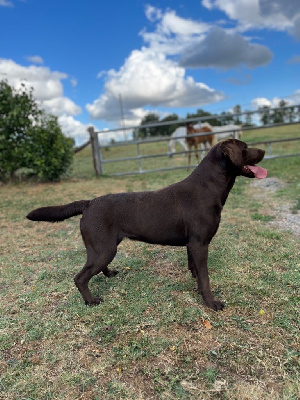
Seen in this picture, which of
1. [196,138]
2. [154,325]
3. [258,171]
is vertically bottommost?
[154,325]

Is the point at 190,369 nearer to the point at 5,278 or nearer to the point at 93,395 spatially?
the point at 93,395

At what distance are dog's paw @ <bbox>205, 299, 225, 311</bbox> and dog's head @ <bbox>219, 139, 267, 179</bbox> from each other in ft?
3.91

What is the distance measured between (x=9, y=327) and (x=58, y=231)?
2691 millimetres

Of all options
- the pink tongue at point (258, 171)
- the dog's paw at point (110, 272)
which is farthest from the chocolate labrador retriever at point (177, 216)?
the dog's paw at point (110, 272)

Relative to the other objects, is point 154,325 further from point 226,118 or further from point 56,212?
point 226,118

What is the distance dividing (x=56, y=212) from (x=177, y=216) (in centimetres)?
116

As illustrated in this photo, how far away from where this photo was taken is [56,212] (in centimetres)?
292

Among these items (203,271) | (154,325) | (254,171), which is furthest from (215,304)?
(254,171)

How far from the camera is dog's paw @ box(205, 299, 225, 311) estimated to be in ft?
8.85

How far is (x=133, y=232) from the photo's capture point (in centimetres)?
285

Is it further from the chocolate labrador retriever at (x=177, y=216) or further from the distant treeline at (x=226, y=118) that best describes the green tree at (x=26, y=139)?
the chocolate labrador retriever at (x=177, y=216)

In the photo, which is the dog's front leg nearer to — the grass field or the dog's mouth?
the grass field

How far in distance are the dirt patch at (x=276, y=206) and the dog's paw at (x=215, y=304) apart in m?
2.14

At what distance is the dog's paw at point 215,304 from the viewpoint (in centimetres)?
270
